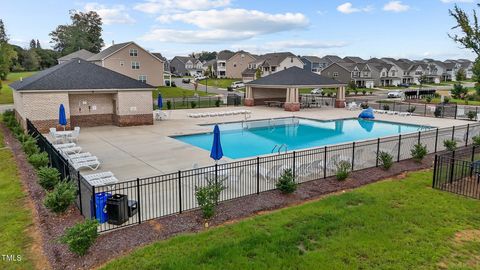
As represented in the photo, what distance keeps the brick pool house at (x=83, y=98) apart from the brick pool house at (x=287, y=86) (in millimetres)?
16789

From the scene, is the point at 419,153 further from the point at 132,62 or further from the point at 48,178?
the point at 132,62

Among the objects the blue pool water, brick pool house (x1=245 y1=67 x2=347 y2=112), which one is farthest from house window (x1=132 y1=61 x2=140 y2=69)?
the blue pool water

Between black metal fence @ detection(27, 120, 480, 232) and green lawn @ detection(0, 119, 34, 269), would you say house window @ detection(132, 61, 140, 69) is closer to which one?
black metal fence @ detection(27, 120, 480, 232)

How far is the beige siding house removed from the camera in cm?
6127

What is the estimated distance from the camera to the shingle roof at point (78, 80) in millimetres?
24323

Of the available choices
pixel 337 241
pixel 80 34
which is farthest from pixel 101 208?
pixel 80 34

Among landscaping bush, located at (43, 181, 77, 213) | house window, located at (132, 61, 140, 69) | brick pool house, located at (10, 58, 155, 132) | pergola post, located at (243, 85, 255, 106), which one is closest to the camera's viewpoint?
landscaping bush, located at (43, 181, 77, 213)

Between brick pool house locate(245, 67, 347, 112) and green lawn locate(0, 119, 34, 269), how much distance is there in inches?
1144

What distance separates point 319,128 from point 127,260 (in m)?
24.1

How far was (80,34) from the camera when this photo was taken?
101750 millimetres

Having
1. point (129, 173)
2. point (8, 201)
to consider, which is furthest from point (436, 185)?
point (8, 201)

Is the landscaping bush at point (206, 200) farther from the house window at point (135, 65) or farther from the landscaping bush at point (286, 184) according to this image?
the house window at point (135, 65)

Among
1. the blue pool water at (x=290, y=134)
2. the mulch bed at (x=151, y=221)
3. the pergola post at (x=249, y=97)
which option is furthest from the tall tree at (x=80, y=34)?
the mulch bed at (x=151, y=221)

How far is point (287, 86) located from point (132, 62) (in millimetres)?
35552
